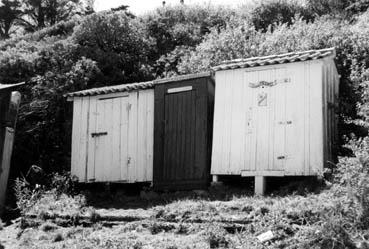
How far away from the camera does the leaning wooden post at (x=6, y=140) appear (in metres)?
13.6

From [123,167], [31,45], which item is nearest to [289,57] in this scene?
[123,167]

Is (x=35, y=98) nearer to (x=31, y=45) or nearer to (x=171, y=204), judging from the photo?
(x=31, y=45)

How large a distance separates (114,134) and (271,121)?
4133 millimetres

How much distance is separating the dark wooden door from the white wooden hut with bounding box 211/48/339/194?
41 cm

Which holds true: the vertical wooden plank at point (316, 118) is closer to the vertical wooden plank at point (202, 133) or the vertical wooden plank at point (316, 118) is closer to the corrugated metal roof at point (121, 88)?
the vertical wooden plank at point (202, 133)

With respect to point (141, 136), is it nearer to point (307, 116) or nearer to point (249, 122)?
point (249, 122)

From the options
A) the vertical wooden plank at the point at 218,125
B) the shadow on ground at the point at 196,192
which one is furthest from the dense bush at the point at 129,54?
the vertical wooden plank at the point at 218,125

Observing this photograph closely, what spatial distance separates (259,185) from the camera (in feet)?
39.2

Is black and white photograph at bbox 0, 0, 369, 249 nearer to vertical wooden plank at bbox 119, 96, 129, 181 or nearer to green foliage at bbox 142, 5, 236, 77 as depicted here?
vertical wooden plank at bbox 119, 96, 129, 181

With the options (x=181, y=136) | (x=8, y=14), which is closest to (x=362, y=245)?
(x=181, y=136)

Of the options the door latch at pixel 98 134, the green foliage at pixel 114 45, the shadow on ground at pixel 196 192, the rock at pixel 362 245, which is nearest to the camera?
the rock at pixel 362 245

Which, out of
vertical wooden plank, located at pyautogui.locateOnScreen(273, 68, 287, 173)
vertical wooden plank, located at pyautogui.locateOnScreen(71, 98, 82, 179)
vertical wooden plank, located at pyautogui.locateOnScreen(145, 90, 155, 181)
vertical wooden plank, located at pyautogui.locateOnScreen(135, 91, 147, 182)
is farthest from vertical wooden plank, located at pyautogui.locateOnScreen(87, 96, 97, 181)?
vertical wooden plank, located at pyautogui.locateOnScreen(273, 68, 287, 173)

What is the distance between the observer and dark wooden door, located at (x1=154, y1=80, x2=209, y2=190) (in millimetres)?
12945

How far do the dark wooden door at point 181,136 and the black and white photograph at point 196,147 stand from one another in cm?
3
